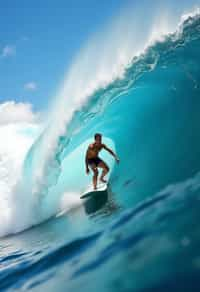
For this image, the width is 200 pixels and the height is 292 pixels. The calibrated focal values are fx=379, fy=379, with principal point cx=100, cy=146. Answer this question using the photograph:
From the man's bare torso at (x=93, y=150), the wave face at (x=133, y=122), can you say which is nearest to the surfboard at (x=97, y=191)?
the wave face at (x=133, y=122)

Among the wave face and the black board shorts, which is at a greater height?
the wave face

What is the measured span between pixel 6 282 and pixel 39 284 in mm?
718

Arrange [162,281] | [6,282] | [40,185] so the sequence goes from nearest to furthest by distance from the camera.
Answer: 1. [162,281]
2. [6,282]
3. [40,185]

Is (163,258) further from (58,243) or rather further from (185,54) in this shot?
(185,54)

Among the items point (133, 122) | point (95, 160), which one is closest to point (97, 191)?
point (95, 160)

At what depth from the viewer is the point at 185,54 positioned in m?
9.97

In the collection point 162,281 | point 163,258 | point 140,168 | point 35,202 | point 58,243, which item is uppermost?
point 35,202

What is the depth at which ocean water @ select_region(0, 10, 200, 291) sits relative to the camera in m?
3.65

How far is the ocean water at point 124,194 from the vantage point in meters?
3.65

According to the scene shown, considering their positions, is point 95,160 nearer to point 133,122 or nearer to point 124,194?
point 124,194

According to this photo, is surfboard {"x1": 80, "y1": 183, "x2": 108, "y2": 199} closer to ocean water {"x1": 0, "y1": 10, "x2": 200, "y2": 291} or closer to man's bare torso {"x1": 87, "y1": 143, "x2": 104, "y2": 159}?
ocean water {"x1": 0, "y1": 10, "x2": 200, "y2": 291}

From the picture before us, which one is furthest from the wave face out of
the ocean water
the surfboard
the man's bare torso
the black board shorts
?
the man's bare torso

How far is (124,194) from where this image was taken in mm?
7574

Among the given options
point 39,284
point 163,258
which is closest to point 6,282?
point 39,284
